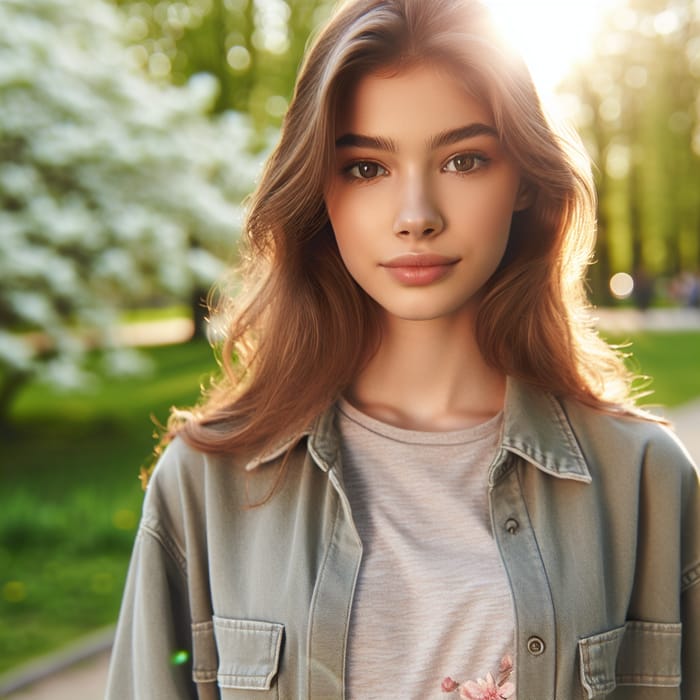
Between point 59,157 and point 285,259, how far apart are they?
7.66 metres

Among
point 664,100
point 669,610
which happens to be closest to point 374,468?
point 669,610

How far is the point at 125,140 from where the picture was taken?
32.4 feet

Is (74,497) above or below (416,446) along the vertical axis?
below

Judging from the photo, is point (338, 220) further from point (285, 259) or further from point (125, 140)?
point (125, 140)

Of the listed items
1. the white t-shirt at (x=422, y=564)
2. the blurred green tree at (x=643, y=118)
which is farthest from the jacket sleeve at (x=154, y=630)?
the blurred green tree at (x=643, y=118)

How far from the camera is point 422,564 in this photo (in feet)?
6.23

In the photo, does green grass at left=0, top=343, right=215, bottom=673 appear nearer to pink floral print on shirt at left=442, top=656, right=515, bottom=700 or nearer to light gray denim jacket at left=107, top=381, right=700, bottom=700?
light gray denim jacket at left=107, top=381, right=700, bottom=700

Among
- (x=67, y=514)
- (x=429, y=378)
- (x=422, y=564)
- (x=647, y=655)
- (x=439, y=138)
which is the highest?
(x=439, y=138)

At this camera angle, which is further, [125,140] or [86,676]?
[125,140]

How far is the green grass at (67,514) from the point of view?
5949mm

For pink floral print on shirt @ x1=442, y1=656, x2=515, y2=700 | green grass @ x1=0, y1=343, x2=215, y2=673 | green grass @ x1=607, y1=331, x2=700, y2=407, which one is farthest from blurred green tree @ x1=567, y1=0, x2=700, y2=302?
pink floral print on shirt @ x1=442, y1=656, x2=515, y2=700

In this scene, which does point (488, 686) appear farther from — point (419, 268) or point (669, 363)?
point (669, 363)

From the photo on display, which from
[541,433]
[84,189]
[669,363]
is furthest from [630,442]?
[669,363]

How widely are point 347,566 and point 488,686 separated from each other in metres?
0.35
